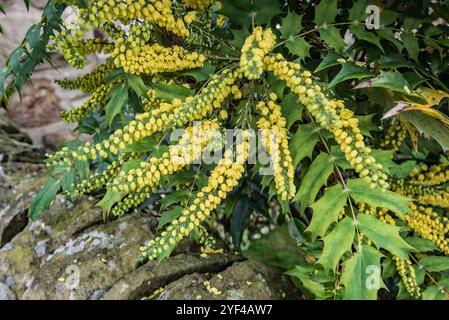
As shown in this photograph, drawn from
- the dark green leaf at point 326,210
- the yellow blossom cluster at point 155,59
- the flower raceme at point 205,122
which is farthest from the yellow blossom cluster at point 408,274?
the yellow blossom cluster at point 155,59

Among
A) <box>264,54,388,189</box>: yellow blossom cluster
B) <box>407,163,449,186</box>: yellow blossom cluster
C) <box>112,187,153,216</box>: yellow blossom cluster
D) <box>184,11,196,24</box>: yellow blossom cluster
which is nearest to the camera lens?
<box>264,54,388,189</box>: yellow blossom cluster

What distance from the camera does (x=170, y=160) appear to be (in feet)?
3.79

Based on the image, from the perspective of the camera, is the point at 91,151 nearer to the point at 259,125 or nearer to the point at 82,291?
the point at 259,125

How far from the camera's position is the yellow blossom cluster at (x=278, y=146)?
1.16 meters

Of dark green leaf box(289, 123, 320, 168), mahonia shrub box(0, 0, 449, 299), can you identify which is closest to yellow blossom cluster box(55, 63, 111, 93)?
mahonia shrub box(0, 0, 449, 299)

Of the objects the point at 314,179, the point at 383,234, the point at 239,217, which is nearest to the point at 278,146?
the point at 314,179

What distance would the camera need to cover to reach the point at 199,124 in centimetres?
122

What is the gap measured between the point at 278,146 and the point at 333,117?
0.59ft

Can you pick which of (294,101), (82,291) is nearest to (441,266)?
(294,101)

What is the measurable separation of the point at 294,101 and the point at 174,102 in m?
0.30

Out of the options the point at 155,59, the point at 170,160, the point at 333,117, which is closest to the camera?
the point at 333,117

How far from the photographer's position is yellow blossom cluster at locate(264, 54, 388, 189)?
1.06 meters

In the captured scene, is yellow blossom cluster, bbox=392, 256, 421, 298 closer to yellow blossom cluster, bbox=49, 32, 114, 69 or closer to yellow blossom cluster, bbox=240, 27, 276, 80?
yellow blossom cluster, bbox=240, 27, 276, 80

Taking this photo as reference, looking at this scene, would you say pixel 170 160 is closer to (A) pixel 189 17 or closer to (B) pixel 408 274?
(A) pixel 189 17
